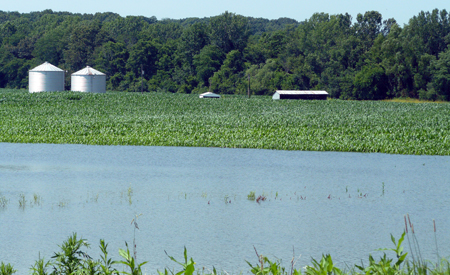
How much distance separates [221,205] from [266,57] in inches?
3986

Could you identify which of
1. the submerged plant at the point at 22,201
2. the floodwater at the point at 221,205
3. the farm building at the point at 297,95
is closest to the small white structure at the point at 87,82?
the farm building at the point at 297,95

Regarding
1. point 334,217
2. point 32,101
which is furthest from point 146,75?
point 334,217

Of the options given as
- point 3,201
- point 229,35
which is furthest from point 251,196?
point 229,35

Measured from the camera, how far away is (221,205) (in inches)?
617

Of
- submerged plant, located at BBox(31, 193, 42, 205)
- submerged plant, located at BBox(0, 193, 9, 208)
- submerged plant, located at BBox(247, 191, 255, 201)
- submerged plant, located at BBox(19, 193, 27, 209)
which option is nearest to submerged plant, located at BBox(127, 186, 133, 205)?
submerged plant, located at BBox(31, 193, 42, 205)

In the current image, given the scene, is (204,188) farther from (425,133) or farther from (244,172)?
(425,133)

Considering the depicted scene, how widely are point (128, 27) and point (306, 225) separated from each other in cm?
14540

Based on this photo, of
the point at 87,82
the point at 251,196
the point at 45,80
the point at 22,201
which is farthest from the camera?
the point at 87,82

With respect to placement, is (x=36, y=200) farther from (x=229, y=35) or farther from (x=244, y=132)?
(x=229, y=35)

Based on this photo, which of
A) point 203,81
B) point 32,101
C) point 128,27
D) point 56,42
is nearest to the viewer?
point 32,101

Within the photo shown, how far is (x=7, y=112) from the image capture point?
51312 mm

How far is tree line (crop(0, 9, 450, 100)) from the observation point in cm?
9788

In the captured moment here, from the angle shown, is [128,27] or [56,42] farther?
[128,27]

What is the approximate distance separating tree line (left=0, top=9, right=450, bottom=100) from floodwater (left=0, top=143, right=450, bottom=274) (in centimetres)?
7398
